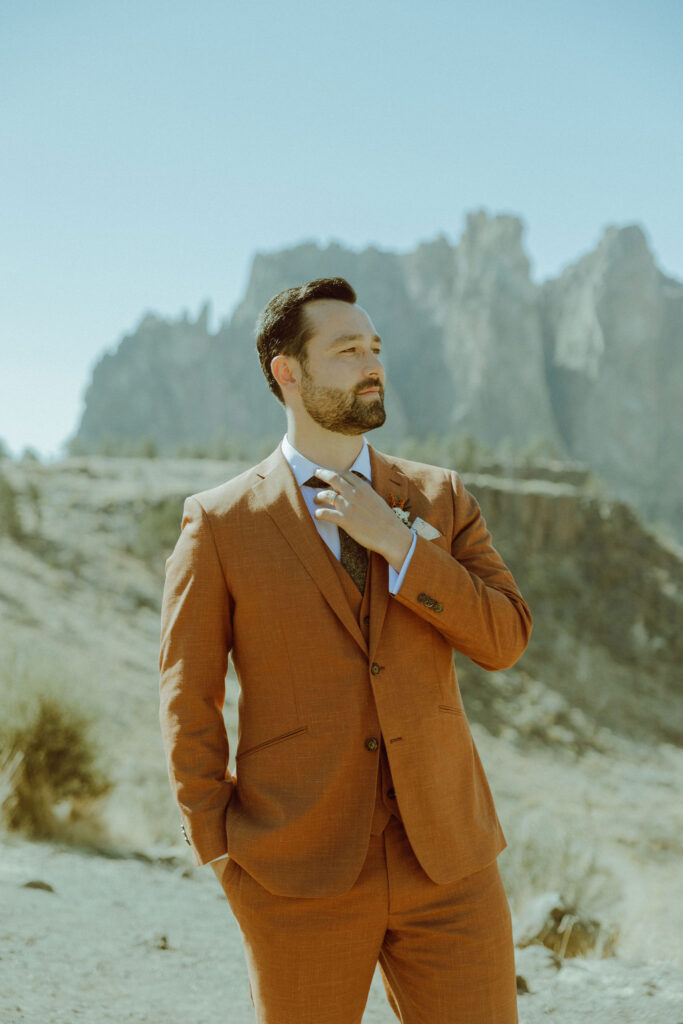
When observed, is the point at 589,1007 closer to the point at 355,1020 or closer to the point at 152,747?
the point at 355,1020

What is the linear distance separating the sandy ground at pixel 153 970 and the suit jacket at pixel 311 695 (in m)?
1.91

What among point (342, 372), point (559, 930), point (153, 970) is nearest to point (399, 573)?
point (342, 372)

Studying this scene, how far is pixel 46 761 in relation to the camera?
702cm

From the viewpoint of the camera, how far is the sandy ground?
354 cm

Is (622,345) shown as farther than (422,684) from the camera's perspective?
Yes

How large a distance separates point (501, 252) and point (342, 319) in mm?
72266

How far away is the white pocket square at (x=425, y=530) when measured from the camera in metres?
2.22

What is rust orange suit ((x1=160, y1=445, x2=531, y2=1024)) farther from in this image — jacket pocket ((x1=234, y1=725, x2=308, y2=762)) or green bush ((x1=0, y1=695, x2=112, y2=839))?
green bush ((x1=0, y1=695, x2=112, y2=839))

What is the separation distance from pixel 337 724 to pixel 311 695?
0.10 meters

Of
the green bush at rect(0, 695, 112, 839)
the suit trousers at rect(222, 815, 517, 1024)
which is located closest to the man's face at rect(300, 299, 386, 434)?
the suit trousers at rect(222, 815, 517, 1024)

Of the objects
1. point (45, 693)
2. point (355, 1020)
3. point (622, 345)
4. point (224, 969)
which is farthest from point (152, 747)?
point (622, 345)

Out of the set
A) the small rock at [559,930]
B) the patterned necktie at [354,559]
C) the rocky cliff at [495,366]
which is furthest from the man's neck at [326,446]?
the rocky cliff at [495,366]

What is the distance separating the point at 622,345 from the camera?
68.0 meters

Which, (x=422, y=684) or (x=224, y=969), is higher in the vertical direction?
(x=422, y=684)
